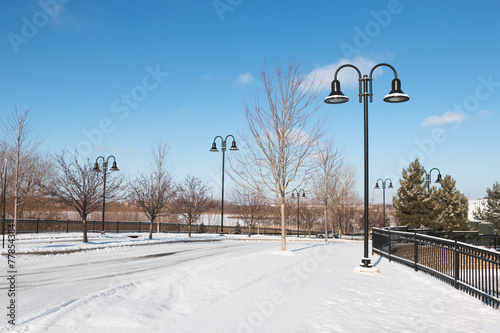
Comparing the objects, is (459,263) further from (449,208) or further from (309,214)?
(309,214)

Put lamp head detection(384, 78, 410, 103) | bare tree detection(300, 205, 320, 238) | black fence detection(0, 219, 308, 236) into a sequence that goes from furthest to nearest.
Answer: bare tree detection(300, 205, 320, 238), black fence detection(0, 219, 308, 236), lamp head detection(384, 78, 410, 103)

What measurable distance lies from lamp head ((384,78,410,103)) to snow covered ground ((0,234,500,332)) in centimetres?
513

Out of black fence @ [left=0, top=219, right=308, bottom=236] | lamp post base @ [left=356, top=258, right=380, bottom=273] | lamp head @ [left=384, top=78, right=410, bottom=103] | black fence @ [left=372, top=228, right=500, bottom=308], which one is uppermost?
lamp head @ [left=384, top=78, right=410, bottom=103]

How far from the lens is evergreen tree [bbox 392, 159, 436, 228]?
40969 millimetres

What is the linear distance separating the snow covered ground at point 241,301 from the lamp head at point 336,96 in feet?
16.8

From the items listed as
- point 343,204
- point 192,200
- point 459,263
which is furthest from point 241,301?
point 343,204

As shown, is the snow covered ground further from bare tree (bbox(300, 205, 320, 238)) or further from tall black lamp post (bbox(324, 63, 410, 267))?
bare tree (bbox(300, 205, 320, 238))

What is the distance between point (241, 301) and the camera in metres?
7.05

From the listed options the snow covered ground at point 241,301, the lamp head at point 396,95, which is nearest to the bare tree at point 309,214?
the snow covered ground at point 241,301

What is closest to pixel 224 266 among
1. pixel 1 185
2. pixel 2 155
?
pixel 1 185

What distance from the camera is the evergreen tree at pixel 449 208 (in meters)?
40.9

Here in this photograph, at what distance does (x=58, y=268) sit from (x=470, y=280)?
1181 cm

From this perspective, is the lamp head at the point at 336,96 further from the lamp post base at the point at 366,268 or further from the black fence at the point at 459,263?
the lamp post base at the point at 366,268

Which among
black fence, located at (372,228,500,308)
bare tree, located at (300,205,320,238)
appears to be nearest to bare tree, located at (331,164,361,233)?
bare tree, located at (300,205,320,238)
